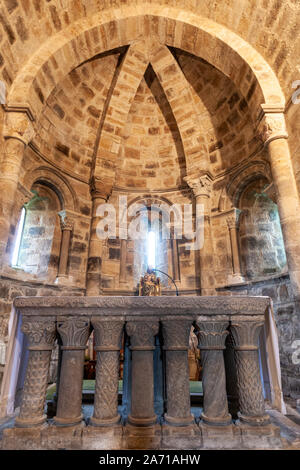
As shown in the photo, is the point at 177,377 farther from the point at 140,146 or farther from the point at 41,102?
the point at 140,146

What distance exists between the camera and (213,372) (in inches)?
98.9

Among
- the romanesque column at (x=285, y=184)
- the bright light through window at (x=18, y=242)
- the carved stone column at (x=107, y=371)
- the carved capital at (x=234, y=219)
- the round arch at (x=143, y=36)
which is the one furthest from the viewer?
the carved capital at (x=234, y=219)

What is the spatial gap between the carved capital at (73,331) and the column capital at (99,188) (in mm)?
4970

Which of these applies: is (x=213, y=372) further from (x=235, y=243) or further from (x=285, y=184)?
(x=235, y=243)

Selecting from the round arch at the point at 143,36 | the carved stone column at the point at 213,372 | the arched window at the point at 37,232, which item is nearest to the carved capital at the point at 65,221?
the arched window at the point at 37,232

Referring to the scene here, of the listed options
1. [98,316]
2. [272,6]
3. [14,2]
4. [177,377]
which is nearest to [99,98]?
[14,2]

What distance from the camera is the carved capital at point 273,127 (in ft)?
15.4

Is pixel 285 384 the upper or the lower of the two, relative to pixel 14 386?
lower

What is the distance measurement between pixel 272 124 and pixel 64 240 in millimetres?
5299

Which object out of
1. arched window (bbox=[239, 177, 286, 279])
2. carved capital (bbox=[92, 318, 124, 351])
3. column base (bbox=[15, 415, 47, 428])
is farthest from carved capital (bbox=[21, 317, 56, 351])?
arched window (bbox=[239, 177, 286, 279])

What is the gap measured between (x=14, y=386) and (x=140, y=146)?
284 inches

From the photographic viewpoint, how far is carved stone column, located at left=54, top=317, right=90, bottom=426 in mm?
2389

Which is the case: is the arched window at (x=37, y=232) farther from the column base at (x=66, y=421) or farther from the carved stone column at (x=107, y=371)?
the column base at (x=66, y=421)
